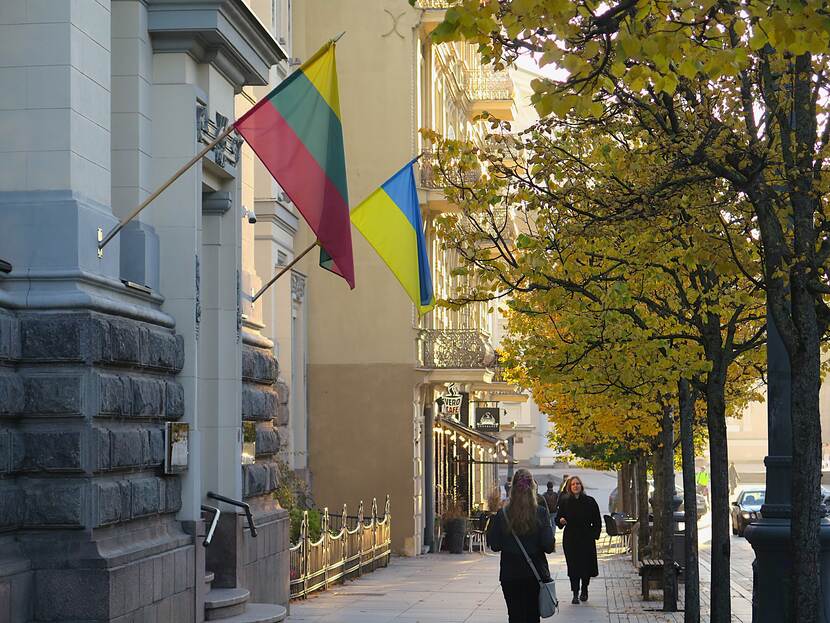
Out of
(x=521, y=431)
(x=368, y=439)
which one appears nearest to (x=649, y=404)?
(x=368, y=439)

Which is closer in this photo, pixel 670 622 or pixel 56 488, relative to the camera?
pixel 56 488

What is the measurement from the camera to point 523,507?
12898 millimetres

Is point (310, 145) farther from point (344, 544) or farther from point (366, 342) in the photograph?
point (366, 342)

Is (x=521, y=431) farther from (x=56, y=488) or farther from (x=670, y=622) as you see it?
(x=56, y=488)

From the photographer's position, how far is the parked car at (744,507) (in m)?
49.3

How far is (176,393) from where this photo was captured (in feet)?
41.7

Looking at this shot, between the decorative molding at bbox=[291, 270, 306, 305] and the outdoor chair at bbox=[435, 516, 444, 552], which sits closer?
the decorative molding at bbox=[291, 270, 306, 305]

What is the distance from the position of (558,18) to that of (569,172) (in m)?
6.26

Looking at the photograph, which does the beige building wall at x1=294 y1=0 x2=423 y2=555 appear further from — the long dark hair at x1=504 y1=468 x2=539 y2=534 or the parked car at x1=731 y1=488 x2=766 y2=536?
the long dark hair at x1=504 y1=468 x2=539 y2=534

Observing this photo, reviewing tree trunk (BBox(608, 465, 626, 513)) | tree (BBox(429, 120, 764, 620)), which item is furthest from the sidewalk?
tree trunk (BBox(608, 465, 626, 513))

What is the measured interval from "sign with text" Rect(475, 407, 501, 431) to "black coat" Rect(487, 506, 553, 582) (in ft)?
103

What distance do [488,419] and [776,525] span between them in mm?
33255

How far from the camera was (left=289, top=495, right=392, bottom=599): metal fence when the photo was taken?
66.9 ft

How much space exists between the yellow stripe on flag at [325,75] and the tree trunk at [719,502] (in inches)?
207
